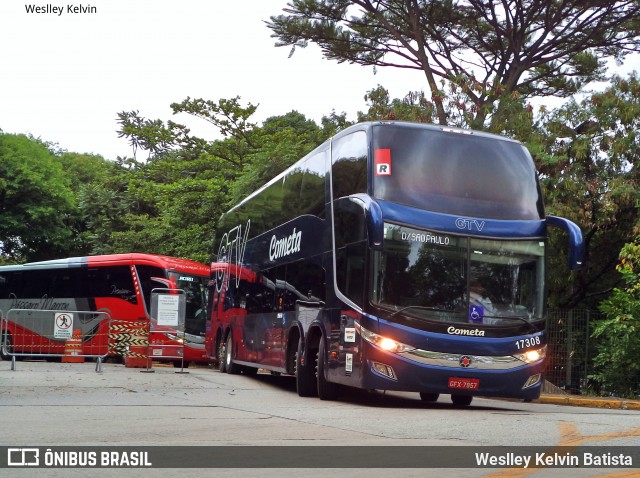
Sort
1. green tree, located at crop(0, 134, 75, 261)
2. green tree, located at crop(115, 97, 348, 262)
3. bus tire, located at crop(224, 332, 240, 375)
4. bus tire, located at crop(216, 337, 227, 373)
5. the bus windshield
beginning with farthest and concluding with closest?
green tree, located at crop(0, 134, 75, 261), green tree, located at crop(115, 97, 348, 262), the bus windshield, bus tire, located at crop(216, 337, 227, 373), bus tire, located at crop(224, 332, 240, 375)

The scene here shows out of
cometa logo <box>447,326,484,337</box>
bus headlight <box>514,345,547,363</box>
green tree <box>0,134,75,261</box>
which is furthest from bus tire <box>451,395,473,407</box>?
green tree <box>0,134,75,261</box>

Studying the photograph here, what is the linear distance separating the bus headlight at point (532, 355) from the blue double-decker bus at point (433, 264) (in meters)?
0.03

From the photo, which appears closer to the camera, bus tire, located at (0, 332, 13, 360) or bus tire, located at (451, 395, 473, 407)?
bus tire, located at (451, 395, 473, 407)

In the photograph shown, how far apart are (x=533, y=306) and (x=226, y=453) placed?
7.09 metres

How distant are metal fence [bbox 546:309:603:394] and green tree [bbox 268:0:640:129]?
6730 mm

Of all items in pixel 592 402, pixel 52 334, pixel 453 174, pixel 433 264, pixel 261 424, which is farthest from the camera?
pixel 52 334

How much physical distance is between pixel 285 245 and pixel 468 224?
515 cm

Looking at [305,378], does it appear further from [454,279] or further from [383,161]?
[383,161]

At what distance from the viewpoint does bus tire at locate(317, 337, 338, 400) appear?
1575cm

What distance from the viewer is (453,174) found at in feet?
47.5

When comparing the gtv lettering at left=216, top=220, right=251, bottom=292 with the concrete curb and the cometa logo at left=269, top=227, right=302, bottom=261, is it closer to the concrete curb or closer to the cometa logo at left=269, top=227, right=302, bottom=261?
the cometa logo at left=269, top=227, right=302, bottom=261

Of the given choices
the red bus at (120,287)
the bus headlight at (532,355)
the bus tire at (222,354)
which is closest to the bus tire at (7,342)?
the red bus at (120,287)

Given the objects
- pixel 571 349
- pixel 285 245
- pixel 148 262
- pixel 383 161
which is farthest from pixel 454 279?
pixel 148 262

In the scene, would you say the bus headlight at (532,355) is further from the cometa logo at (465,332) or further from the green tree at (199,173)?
the green tree at (199,173)
